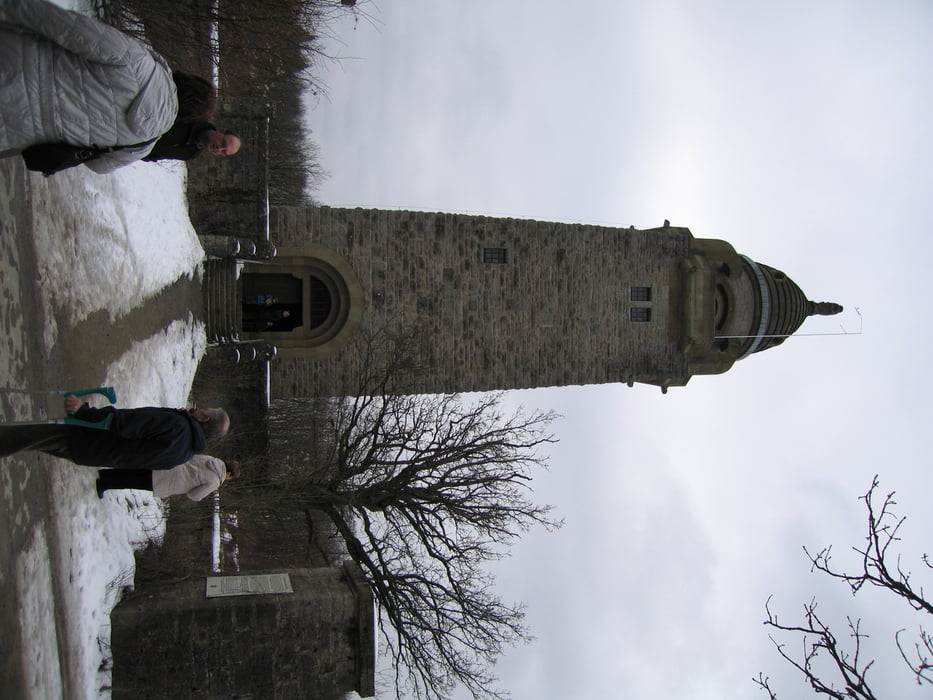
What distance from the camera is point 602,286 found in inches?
511

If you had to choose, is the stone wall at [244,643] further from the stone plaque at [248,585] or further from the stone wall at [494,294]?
the stone wall at [494,294]

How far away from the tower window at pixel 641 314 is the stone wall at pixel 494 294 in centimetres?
8

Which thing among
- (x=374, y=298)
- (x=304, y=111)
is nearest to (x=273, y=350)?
(x=374, y=298)

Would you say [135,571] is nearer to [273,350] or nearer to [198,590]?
[198,590]

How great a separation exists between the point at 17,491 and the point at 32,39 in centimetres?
321

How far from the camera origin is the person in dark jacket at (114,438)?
468 centimetres

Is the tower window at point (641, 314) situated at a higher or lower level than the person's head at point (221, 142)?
lower

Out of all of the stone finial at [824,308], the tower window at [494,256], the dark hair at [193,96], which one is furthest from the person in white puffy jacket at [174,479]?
the stone finial at [824,308]

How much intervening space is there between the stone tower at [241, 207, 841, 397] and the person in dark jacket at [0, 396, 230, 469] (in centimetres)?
722

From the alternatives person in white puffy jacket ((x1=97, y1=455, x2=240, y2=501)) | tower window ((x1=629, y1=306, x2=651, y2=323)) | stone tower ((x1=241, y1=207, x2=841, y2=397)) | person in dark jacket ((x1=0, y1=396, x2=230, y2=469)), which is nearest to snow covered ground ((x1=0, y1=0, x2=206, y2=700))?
person in white puffy jacket ((x1=97, y1=455, x2=240, y2=501))

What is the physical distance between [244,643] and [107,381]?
300cm

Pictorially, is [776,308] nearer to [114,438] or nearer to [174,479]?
[174,479]

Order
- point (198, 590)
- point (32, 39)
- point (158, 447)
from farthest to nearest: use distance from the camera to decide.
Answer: point (198, 590) < point (158, 447) < point (32, 39)

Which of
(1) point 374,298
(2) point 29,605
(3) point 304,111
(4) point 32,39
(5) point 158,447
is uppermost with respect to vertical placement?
(3) point 304,111
